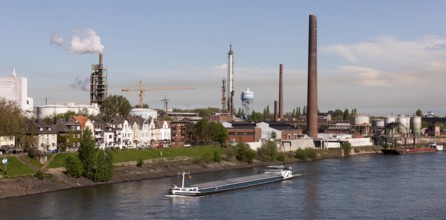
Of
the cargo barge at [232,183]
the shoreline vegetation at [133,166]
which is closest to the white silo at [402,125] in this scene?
the shoreline vegetation at [133,166]

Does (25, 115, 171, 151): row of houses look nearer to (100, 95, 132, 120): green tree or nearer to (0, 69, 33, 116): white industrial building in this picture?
(100, 95, 132, 120): green tree

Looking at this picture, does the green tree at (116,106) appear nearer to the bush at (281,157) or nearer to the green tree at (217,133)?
the green tree at (217,133)

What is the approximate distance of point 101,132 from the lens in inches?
3374

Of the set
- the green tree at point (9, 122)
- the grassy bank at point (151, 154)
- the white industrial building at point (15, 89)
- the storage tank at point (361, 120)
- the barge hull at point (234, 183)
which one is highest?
the white industrial building at point (15, 89)

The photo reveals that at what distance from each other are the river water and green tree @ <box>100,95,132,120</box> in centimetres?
4235

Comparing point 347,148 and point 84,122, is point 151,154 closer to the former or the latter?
point 84,122

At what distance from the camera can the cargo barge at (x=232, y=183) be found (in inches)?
2138

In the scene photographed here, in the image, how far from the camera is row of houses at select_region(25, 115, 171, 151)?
240 ft

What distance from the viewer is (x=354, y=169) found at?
265ft

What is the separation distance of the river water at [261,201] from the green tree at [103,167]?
1939 mm

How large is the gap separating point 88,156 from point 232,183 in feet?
43.6

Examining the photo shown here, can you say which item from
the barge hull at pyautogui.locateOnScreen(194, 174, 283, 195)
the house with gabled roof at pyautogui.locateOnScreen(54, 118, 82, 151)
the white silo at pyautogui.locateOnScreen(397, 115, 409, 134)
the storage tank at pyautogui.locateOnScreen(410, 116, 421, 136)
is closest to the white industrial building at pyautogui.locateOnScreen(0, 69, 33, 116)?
the house with gabled roof at pyautogui.locateOnScreen(54, 118, 82, 151)

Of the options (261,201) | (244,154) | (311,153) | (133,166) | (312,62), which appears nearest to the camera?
(261,201)

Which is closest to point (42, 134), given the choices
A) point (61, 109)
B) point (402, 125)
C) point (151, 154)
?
point (151, 154)
